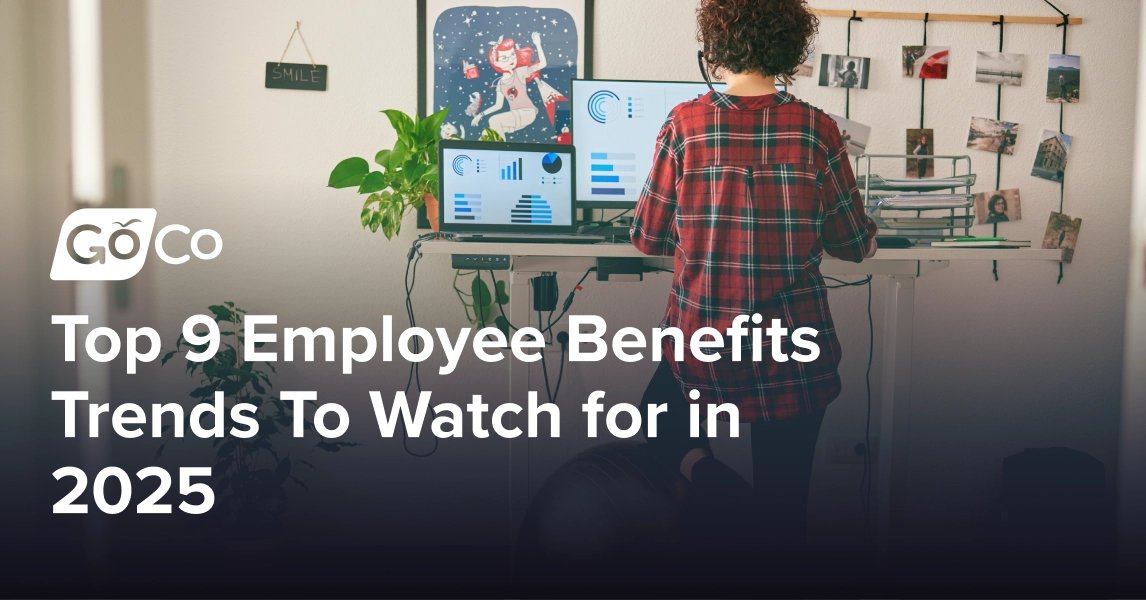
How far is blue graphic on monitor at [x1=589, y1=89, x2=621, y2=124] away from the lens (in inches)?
83.4

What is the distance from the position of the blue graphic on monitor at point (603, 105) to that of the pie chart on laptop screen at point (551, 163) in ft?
0.67

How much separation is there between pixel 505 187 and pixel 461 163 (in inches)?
4.8

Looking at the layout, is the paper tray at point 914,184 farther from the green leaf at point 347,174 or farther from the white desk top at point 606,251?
the green leaf at point 347,174

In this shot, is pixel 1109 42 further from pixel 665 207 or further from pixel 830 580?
pixel 830 580

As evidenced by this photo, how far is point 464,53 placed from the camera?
232 cm

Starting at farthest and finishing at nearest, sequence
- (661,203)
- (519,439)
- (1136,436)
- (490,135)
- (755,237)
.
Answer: (490,135), (519,439), (1136,436), (661,203), (755,237)

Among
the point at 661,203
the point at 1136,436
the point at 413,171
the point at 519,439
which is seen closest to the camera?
the point at 661,203

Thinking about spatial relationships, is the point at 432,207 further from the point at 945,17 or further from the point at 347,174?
the point at 945,17

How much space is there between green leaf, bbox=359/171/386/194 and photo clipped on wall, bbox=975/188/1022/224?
1.74 m

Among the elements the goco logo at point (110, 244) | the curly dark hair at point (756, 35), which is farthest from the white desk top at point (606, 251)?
the goco logo at point (110, 244)

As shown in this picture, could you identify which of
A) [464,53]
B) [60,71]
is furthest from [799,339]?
[60,71]

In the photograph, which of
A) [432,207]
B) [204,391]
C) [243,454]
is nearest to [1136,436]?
[432,207]

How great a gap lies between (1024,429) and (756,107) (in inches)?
74.0

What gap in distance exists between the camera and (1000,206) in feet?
7.91
